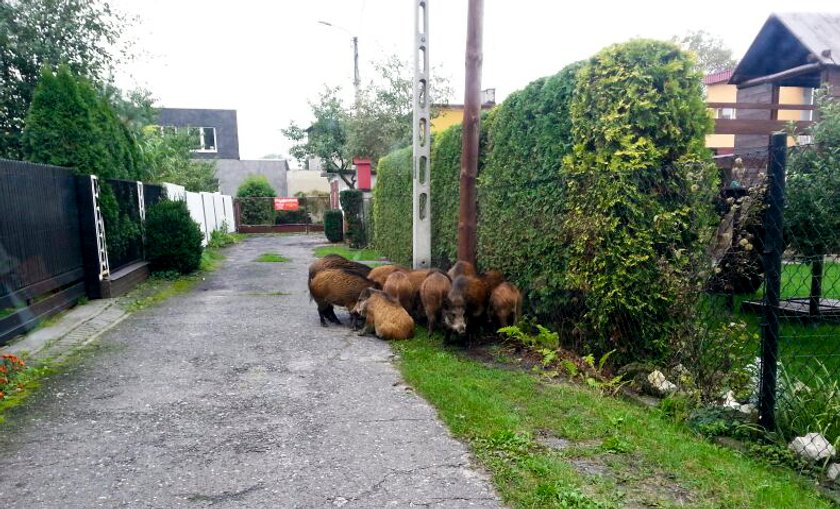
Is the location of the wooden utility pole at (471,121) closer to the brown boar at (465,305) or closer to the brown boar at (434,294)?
the brown boar at (434,294)

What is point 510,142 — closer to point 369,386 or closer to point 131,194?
point 369,386

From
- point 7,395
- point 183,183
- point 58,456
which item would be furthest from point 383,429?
point 183,183

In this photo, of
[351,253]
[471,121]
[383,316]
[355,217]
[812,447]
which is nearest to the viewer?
[812,447]

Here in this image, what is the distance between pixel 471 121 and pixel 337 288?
9.67 ft

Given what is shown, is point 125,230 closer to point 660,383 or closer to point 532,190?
point 532,190

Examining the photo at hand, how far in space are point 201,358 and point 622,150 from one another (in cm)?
488

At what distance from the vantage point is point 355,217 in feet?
64.7

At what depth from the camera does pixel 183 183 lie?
25.5 meters

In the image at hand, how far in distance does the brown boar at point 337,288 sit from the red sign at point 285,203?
23399 mm

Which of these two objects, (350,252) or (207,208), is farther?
(207,208)

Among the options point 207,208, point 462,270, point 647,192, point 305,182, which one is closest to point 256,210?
point 207,208

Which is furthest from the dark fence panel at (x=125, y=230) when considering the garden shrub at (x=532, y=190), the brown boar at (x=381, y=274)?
the garden shrub at (x=532, y=190)

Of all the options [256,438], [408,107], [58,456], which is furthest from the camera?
[408,107]

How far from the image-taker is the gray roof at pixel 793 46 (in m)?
8.33
